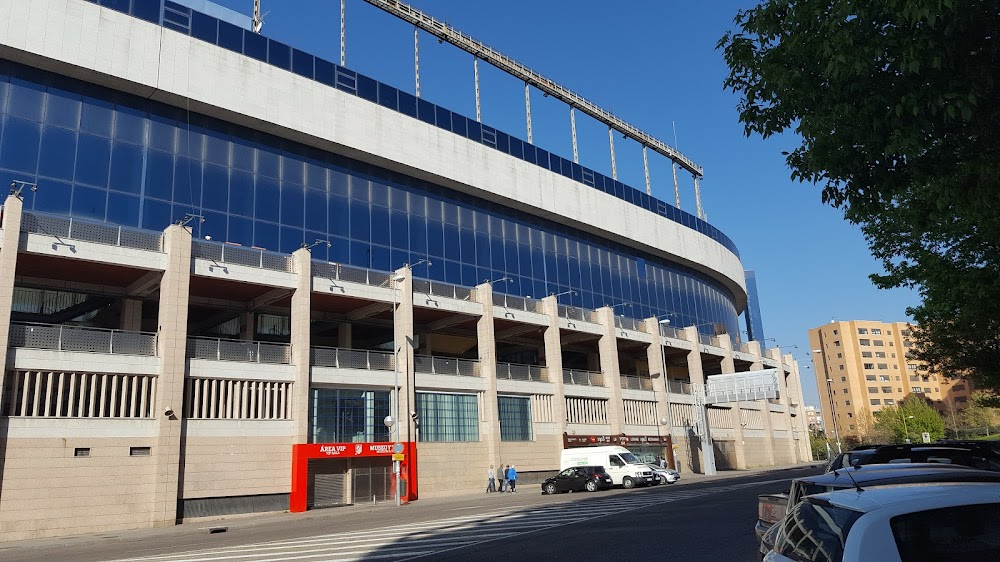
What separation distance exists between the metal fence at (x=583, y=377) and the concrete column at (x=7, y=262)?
32.1m

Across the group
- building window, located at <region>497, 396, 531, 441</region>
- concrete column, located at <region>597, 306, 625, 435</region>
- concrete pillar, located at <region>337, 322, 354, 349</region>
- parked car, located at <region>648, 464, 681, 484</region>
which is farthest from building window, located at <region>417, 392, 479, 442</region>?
concrete column, located at <region>597, 306, 625, 435</region>

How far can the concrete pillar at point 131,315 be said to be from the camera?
3412cm

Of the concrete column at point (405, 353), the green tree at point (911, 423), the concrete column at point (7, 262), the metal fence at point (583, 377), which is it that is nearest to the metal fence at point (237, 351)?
the concrete column at point (405, 353)

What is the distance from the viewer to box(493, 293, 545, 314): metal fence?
151ft

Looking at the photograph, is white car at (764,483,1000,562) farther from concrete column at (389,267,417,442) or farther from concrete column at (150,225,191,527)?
concrete column at (389,267,417,442)

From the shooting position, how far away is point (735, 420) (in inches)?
2574

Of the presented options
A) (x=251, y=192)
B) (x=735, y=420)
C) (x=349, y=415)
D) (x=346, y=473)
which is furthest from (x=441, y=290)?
(x=735, y=420)

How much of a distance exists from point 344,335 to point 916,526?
1578 inches

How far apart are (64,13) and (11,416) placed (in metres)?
17.9

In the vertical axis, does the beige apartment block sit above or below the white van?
above

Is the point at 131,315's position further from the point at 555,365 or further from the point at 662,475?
the point at 662,475

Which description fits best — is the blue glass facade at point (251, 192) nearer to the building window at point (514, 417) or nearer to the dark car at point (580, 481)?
the building window at point (514, 417)

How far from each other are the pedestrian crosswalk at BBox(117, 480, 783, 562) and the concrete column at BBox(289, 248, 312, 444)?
13998 millimetres

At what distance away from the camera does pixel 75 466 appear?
2781 cm
